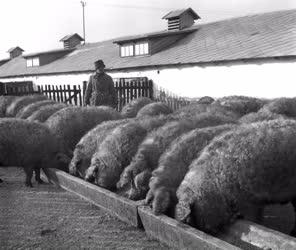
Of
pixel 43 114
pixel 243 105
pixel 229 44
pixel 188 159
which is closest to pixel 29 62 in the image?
pixel 229 44

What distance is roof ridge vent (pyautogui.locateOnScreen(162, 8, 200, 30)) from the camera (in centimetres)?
3085

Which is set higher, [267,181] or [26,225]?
[267,181]

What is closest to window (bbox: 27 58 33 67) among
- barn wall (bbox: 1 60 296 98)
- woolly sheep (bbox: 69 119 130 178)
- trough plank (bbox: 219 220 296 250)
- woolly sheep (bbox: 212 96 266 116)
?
barn wall (bbox: 1 60 296 98)

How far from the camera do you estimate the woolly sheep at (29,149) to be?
7215 millimetres

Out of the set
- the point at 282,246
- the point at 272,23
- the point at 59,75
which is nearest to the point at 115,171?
the point at 282,246

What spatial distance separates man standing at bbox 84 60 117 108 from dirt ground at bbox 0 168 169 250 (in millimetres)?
4674

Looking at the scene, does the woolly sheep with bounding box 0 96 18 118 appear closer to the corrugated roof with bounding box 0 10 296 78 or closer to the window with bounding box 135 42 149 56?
the corrugated roof with bounding box 0 10 296 78

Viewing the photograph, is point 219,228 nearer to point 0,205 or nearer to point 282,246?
point 282,246

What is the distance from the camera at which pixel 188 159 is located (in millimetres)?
4863

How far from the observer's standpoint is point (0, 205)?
601 cm

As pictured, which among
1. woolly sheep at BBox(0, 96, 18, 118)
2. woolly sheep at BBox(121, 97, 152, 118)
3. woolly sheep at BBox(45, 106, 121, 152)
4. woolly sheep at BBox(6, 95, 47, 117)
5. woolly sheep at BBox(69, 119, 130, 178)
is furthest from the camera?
woolly sheep at BBox(0, 96, 18, 118)

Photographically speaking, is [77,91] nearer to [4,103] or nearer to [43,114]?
[4,103]

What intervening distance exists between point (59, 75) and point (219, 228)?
31683 millimetres

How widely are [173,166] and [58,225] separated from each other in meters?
1.49
